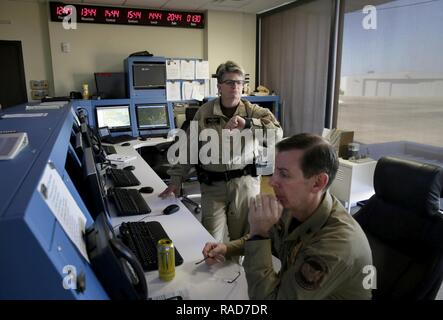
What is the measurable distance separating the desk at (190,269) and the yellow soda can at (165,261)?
2cm

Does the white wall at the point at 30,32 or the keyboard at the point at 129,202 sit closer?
the keyboard at the point at 129,202

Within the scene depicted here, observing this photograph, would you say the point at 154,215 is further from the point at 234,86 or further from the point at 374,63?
the point at 374,63

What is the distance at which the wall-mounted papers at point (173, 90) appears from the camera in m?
5.07

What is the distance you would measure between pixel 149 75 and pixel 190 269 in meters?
3.67

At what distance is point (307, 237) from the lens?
1.09 m

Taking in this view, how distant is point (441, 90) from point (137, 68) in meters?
3.45

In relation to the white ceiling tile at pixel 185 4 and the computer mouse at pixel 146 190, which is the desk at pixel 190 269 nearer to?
the computer mouse at pixel 146 190

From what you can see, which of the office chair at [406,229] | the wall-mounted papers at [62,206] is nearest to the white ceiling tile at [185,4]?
the office chair at [406,229]

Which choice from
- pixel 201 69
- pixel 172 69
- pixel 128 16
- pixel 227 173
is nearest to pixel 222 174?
pixel 227 173

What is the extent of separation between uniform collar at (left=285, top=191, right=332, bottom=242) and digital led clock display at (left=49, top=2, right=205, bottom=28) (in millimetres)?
4836

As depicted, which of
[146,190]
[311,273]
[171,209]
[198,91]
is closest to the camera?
[311,273]

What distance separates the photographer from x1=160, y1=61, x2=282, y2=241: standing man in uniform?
7.15ft

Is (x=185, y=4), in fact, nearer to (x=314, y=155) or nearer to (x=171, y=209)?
(x=171, y=209)

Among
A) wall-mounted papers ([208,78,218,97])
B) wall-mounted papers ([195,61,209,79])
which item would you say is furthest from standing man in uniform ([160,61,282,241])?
wall-mounted papers ([208,78,218,97])
